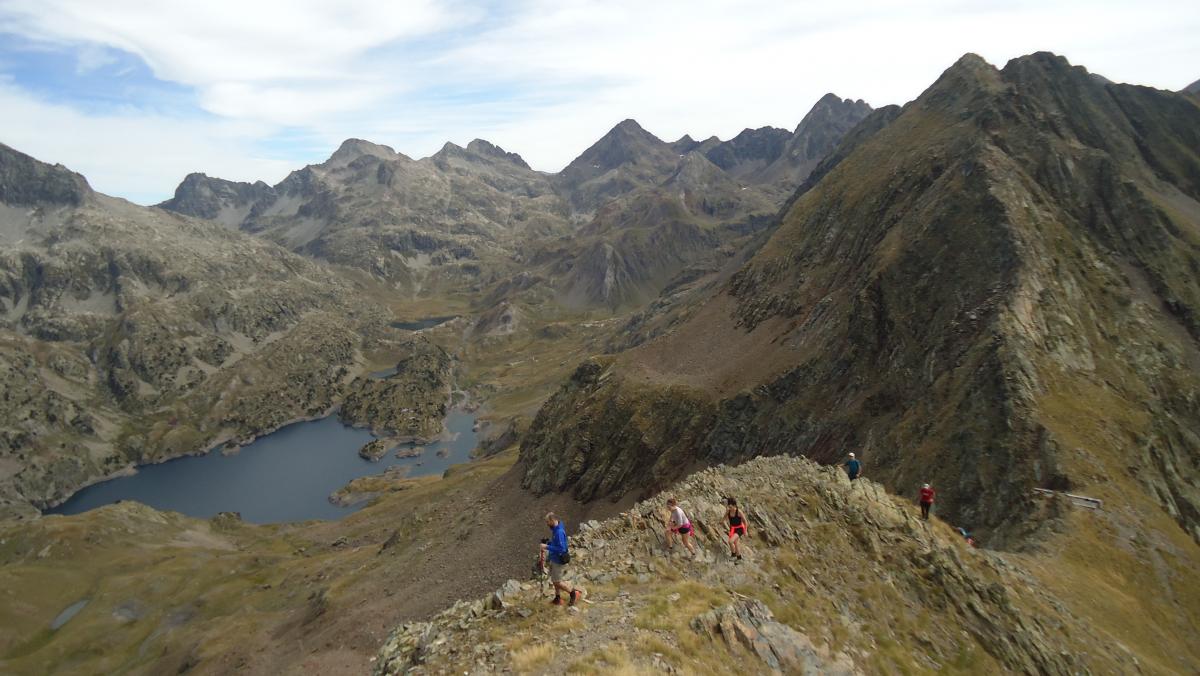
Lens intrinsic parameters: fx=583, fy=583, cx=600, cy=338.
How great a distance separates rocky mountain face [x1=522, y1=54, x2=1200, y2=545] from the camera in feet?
178

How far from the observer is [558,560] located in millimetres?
21469

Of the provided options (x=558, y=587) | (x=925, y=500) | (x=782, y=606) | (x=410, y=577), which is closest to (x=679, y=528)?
(x=782, y=606)

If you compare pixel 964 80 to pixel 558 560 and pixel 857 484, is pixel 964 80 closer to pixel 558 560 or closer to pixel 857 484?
pixel 857 484

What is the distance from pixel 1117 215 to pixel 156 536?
709 feet

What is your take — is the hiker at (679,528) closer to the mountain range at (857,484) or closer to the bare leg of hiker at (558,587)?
the mountain range at (857,484)

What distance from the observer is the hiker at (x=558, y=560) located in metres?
21.4

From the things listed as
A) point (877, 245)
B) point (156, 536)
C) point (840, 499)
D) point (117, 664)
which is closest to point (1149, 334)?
point (877, 245)

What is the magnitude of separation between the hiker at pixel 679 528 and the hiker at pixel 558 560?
19.3 feet

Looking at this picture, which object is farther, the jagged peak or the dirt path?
the jagged peak

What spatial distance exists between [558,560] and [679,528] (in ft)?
23.0

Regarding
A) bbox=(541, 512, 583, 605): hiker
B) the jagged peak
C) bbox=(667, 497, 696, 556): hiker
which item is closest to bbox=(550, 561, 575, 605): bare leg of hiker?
bbox=(541, 512, 583, 605): hiker

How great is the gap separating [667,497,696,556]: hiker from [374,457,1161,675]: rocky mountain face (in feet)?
1.47

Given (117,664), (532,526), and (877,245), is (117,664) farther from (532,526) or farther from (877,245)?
(877,245)

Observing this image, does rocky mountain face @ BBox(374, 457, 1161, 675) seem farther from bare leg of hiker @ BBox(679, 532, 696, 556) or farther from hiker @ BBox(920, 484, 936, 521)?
hiker @ BBox(920, 484, 936, 521)
